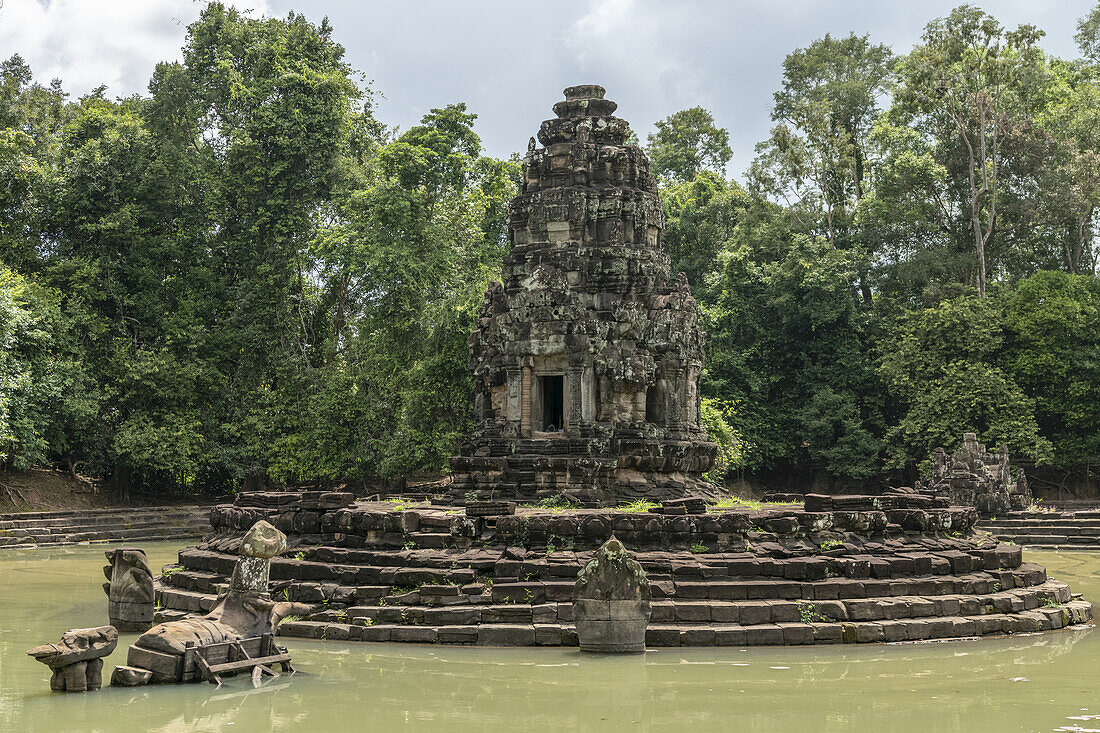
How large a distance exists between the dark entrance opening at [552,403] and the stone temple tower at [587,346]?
36 mm

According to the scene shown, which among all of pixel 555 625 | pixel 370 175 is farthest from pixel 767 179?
pixel 555 625

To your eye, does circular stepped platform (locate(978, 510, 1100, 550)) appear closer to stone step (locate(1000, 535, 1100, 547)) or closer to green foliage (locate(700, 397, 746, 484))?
stone step (locate(1000, 535, 1100, 547))

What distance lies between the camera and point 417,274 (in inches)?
1081

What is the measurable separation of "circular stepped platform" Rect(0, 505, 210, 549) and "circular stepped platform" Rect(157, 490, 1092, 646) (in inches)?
509

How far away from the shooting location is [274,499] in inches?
534

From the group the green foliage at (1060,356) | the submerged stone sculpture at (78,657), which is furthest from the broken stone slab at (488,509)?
the green foliage at (1060,356)

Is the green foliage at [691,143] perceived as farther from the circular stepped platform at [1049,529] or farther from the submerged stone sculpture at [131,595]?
the submerged stone sculpture at [131,595]

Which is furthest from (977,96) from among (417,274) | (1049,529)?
(417,274)

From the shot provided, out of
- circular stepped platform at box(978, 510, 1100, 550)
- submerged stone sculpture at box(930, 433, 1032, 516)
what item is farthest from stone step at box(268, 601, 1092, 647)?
submerged stone sculpture at box(930, 433, 1032, 516)

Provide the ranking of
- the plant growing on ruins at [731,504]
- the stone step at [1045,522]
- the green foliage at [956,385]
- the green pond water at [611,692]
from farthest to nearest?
the green foliage at [956,385] < the stone step at [1045,522] < the plant growing on ruins at [731,504] < the green pond water at [611,692]

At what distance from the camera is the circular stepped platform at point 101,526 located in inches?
929

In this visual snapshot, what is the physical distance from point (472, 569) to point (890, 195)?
27594mm

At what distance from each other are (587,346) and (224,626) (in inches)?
319

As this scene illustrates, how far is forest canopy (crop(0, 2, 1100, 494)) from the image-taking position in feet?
91.8
